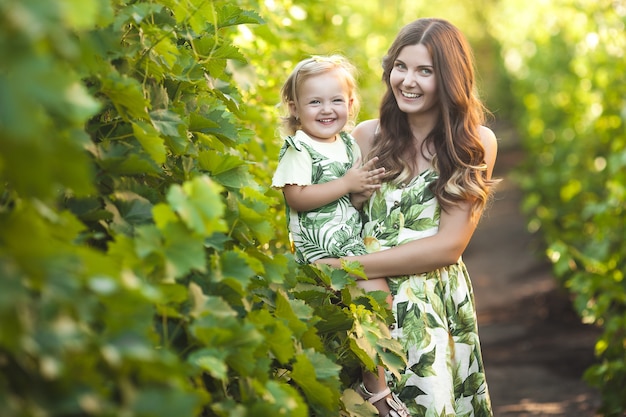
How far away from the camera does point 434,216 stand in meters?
3.32

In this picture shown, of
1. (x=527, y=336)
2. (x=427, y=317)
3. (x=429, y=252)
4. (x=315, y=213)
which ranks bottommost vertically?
(x=427, y=317)

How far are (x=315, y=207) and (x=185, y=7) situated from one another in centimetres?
103

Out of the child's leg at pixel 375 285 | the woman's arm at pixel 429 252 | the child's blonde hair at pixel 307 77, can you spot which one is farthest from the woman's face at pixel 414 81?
the child's leg at pixel 375 285

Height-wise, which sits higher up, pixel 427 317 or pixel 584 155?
pixel 584 155

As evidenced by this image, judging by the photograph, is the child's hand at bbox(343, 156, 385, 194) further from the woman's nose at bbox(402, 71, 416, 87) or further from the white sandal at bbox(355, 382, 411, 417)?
the white sandal at bbox(355, 382, 411, 417)

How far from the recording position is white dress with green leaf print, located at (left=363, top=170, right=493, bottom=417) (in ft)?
10.5

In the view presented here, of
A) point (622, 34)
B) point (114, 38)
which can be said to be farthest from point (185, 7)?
point (622, 34)

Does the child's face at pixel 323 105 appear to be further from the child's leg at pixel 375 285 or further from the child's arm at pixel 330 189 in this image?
the child's leg at pixel 375 285

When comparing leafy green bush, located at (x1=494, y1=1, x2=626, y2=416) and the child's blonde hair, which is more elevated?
leafy green bush, located at (x1=494, y1=1, x2=626, y2=416)

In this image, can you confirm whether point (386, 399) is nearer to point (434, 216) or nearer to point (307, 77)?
point (434, 216)

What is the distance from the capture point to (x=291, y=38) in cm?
518

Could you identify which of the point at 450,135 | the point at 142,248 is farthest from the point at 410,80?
the point at 142,248

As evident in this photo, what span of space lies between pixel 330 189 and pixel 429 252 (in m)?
0.46

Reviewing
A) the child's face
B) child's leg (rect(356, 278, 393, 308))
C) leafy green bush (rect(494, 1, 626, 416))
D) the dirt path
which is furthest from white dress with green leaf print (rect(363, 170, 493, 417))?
leafy green bush (rect(494, 1, 626, 416))
